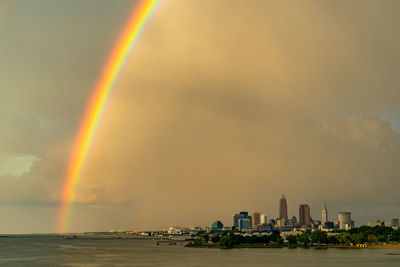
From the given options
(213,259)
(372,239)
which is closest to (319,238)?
(372,239)

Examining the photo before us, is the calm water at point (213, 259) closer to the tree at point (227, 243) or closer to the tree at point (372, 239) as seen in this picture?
the tree at point (227, 243)

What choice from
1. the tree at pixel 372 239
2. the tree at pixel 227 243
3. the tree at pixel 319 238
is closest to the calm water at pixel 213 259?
the tree at pixel 227 243

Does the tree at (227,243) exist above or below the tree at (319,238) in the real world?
below

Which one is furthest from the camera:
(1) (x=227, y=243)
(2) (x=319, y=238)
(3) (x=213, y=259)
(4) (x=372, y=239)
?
(4) (x=372, y=239)

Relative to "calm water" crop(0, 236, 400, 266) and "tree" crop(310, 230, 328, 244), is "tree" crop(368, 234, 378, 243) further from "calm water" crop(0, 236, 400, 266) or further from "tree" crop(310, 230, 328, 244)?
"calm water" crop(0, 236, 400, 266)

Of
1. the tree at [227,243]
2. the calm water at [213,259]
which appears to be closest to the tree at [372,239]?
the calm water at [213,259]

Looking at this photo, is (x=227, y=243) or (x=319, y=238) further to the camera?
(x=319, y=238)

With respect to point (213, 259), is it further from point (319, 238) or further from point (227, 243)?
point (319, 238)

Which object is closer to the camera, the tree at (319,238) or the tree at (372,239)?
the tree at (319,238)

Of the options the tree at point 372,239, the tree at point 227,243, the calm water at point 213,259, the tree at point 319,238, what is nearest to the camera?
the calm water at point 213,259

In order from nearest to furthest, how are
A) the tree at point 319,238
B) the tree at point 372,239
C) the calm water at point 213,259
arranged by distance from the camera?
the calm water at point 213,259 < the tree at point 319,238 < the tree at point 372,239

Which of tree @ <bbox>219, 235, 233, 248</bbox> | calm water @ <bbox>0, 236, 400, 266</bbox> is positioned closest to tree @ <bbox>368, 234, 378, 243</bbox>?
calm water @ <bbox>0, 236, 400, 266</bbox>

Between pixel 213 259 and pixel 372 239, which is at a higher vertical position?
pixel 213 259
